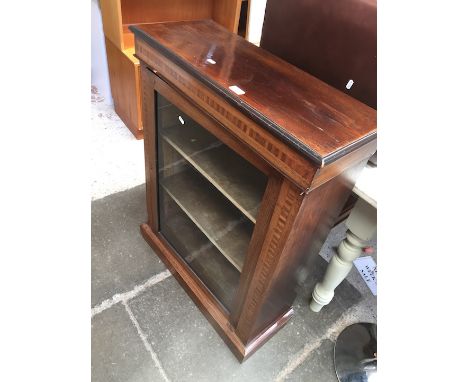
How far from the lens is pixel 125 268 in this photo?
1.41 metres

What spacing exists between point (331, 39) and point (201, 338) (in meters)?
1.12

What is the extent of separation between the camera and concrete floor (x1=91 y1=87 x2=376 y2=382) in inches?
45.4

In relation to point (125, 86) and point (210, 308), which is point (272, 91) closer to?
point (210, 308)

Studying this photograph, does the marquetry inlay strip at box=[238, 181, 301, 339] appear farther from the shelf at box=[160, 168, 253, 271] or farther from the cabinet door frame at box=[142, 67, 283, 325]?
the shelf at box=[160, 168, 253, 271]

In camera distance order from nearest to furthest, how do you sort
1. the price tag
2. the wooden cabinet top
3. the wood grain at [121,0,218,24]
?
the wooden cabinet top
the price tag
the wood grain at [121,0,218,24]

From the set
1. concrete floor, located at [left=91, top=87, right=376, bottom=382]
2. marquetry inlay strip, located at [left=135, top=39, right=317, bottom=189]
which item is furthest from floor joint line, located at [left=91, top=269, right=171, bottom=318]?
marquetry inlay strip, located at [left=135, top=39, right=317, bottom=189]

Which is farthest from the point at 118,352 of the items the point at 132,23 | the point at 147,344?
the point at 132,23

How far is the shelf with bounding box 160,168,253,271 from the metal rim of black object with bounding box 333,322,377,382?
58 cm

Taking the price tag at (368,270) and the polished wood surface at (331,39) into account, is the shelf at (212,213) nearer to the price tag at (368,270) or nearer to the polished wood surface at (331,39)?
the polished wood surface at (331,39)

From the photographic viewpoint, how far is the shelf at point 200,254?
1194mm

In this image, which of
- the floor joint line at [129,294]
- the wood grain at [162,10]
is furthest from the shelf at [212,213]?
the wood grain at [162,10]

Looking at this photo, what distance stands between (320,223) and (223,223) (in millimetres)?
407
